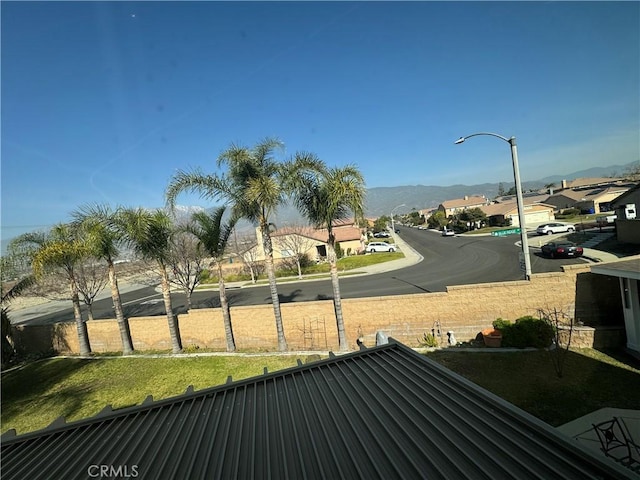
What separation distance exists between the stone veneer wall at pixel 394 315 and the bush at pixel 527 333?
3.52 ft

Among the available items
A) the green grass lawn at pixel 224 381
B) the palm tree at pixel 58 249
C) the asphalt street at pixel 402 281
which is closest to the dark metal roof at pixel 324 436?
the green grass lawn at pixel 224 381

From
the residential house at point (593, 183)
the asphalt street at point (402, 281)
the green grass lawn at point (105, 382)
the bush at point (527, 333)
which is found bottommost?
the asphalt street at point (402, 281)

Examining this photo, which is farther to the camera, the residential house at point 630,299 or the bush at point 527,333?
the bush at point 527,333

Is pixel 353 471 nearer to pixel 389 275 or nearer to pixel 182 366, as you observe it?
pixel 182 366

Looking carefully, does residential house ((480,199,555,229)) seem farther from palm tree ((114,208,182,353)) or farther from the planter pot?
palm tree ((114,208,182,353))

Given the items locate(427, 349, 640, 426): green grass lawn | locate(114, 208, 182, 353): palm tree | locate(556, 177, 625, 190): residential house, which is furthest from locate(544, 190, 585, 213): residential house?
locate(114, 208, 182, 353): palm tree

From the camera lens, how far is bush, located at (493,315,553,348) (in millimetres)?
10766

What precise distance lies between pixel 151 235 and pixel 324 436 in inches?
548

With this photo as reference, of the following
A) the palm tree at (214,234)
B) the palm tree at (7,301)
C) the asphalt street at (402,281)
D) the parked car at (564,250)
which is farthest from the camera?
the parked car at (564,250)

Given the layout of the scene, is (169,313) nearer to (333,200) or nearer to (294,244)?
(333,200)

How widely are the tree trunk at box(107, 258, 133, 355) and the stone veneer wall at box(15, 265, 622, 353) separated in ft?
1.84

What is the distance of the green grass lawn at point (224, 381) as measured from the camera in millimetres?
8016

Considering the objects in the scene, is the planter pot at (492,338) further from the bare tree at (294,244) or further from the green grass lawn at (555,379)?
the bare tree at (294,244)

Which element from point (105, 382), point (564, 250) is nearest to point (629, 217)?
point (564, 250)
